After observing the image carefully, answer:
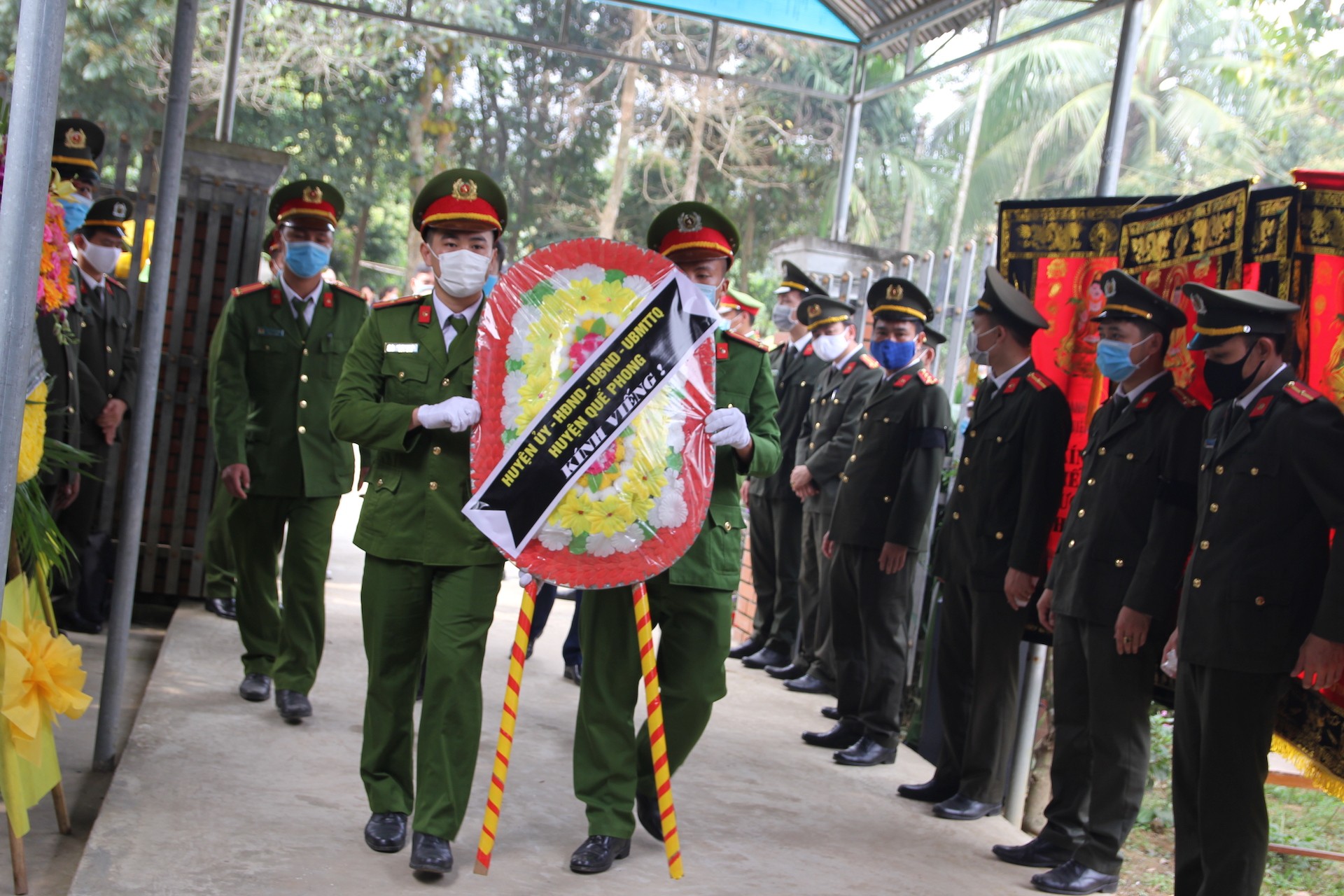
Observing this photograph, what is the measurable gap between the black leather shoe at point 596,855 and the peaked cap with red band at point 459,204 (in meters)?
1.80

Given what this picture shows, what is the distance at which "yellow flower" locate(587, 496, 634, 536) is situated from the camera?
358cm

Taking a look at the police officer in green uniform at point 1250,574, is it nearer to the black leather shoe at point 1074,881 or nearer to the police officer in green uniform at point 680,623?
the black leather shoe at point 1074,881

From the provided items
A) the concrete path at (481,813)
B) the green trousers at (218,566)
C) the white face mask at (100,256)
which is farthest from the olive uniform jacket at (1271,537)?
the white face mask at (100,256)

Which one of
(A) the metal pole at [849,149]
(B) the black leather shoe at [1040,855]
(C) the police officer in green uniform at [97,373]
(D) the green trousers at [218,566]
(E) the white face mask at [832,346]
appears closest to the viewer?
(B) the black leather shoe at [1040,855]

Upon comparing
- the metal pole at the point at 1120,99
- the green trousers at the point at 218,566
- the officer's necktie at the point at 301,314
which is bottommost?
the green trousers at the point at 218,566

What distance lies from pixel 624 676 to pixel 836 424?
2974 millimetres

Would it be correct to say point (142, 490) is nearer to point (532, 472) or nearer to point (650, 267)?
point (532, 472)

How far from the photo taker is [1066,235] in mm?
4953

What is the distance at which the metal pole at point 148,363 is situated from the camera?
405cm

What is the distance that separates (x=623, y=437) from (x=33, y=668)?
164cm

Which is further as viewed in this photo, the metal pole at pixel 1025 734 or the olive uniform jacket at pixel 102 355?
the olive uniform jacket at pixel 102 355

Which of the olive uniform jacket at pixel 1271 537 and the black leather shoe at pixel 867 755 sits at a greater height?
the olive uniform jacket at pixel 1271 537

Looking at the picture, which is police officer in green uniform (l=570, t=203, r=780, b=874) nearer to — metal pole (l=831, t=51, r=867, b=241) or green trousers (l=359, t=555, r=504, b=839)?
green trousers (l=359, t=555, r=504, b=839)

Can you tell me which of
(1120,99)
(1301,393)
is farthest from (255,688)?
(1120,99)
